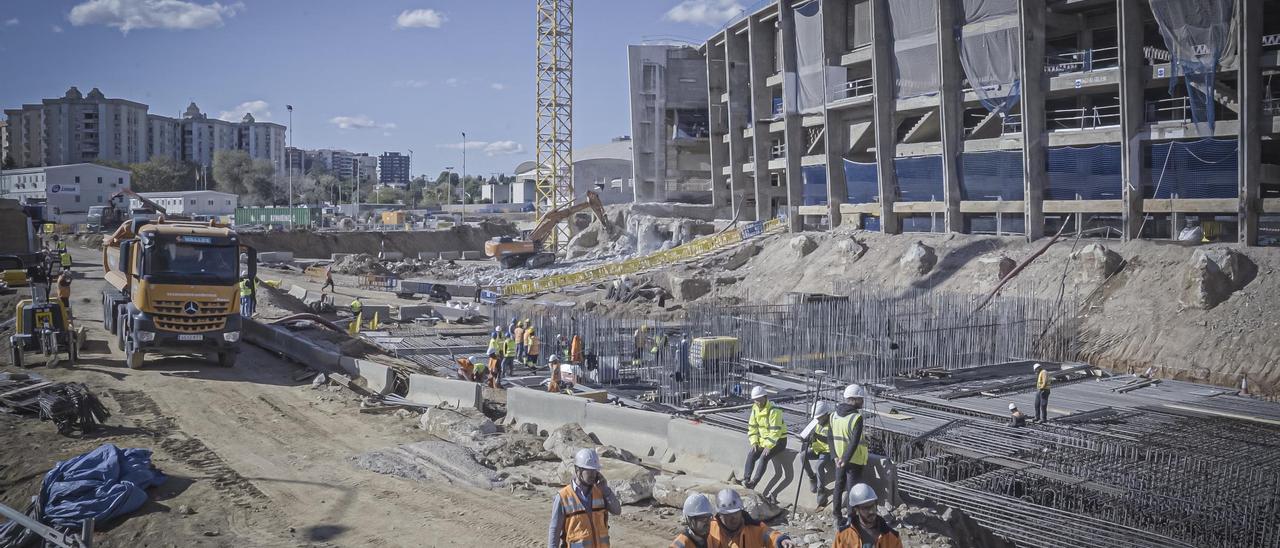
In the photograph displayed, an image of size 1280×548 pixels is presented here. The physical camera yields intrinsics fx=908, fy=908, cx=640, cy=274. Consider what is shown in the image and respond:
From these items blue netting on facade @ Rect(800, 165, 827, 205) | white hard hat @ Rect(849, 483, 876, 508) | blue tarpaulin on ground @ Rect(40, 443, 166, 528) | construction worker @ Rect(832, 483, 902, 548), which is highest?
blue netting on facade @ Rect(800, 165, 827, 205)

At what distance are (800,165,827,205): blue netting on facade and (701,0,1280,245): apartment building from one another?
0.10 meters

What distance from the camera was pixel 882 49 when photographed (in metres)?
36.7

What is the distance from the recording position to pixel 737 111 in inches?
1981

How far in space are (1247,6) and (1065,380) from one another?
13.7 metres

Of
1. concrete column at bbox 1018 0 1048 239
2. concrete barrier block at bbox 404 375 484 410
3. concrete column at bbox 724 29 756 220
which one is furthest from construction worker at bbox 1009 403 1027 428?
concrete column at bbox 724 29 756 220

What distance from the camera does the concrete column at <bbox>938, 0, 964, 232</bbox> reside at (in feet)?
111

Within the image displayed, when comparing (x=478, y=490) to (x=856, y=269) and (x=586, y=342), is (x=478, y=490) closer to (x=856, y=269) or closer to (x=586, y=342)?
(x=586, y=342)

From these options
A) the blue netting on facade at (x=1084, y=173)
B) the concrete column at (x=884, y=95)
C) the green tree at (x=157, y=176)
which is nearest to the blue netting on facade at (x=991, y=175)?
the blue netting on facade at (x=1084, y=173)

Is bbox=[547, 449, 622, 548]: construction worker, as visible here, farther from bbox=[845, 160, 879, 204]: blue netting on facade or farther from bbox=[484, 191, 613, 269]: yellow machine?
bbox=[484, 191, 613, 269]: yellow machine

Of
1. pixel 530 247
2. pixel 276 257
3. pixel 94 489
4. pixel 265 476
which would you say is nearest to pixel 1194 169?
pixel 265 476

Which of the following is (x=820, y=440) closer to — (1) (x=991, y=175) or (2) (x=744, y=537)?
(2) (x=744, y=537)

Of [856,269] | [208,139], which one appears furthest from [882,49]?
[208,139]

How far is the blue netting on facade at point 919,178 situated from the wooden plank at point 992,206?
5.53ft

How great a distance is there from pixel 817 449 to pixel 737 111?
140ft
